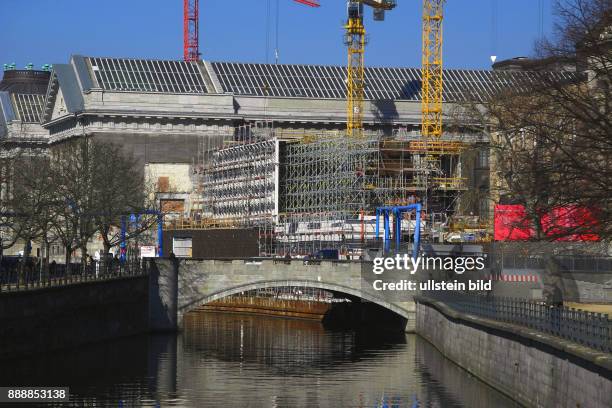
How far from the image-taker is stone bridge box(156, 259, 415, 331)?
283ft

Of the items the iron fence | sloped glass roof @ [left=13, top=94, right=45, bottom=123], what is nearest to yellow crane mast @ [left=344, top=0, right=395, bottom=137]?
sloped glass roof @ [left=13, top=94, right=45, bottom=123]

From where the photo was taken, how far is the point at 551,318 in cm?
4306

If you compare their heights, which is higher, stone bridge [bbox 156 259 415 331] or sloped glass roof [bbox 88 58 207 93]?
sloped glass roof [bbox 88 58 207 93]

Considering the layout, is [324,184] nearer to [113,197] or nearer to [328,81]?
[328,81]

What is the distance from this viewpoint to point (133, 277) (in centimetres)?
8269

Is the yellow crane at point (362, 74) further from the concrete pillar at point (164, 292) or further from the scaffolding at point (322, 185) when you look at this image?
the concrete pillar at point (164, 292)

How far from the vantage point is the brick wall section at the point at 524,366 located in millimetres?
35875

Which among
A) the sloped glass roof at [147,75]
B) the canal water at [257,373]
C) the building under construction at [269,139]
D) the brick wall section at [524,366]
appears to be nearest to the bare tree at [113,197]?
the canal water at [257,373]

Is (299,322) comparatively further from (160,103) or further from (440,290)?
(160,103)

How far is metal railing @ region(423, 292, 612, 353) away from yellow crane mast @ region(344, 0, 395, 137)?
86170mm

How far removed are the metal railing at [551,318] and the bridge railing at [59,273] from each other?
1830cm

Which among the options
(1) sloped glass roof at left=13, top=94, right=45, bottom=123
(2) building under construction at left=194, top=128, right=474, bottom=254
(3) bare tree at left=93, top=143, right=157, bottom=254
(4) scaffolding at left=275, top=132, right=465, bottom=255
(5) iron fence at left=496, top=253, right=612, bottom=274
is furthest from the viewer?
(1) sloped glass roof at left=13, top=94, right=45, bottom=123

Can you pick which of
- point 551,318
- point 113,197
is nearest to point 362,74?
point 113,197

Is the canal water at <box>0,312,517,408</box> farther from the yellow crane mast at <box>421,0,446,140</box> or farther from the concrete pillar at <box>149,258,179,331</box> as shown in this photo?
the yellow crane mast at <box>421,0,446,140</box>
